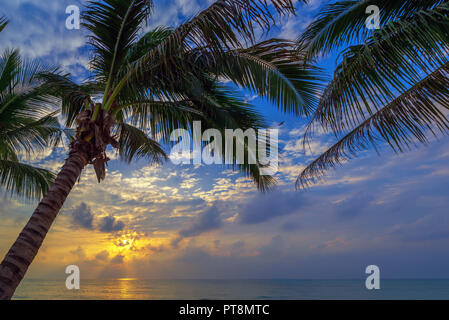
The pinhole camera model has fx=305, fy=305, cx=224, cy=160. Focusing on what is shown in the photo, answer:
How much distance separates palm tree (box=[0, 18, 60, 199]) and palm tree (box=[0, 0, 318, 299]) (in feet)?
3.91

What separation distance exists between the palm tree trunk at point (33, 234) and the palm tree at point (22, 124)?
12.8 ft

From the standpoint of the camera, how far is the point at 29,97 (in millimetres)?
7426

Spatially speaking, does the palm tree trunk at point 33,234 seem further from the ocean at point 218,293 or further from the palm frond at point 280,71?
the ocean at point 218,293

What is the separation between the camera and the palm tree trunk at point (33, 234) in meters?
3.16

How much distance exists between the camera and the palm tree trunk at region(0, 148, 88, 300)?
3.16 meters

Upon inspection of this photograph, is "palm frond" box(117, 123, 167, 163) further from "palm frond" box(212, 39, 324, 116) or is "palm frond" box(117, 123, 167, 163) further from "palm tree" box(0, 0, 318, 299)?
"palm frond" box(212, 39, 324, 116)

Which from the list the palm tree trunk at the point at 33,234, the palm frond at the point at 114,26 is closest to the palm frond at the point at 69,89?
the palm frond at the point at 114,26

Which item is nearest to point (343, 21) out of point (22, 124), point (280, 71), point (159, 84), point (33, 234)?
point (280, 71)

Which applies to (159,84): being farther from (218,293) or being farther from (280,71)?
(218,293)

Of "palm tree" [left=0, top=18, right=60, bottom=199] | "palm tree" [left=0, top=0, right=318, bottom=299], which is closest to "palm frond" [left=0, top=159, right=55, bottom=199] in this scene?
"palm tree" [left=0, top=18, right=60, bottom=199]

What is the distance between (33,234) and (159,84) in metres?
3.24
